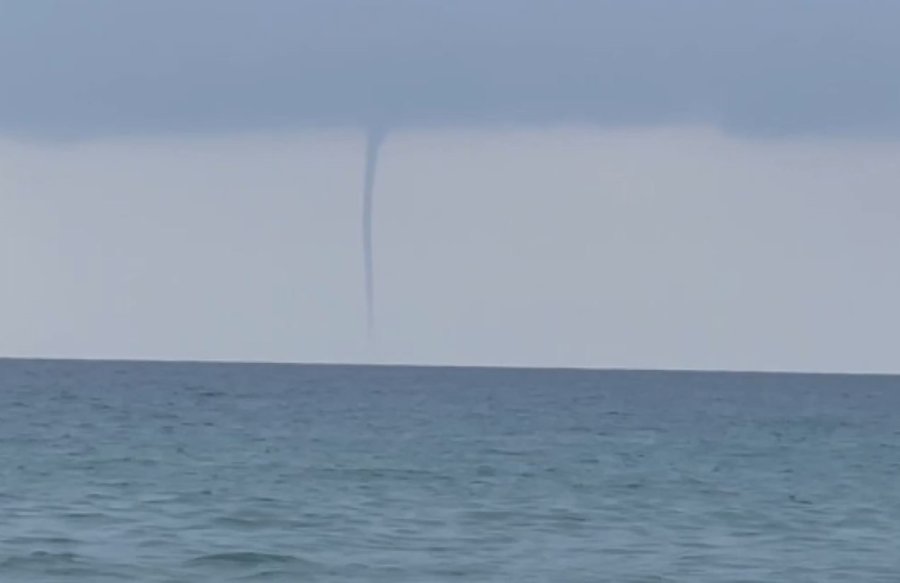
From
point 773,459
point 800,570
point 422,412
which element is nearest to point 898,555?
point 800,570

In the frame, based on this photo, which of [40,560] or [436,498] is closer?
[40,560]

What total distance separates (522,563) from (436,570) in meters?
1.49

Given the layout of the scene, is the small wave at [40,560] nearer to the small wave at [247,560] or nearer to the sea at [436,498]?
the sea at [436,498]

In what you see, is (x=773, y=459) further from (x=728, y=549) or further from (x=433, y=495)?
(x=728, y=549)

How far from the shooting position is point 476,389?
404ft

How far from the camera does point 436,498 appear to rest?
37938 mm

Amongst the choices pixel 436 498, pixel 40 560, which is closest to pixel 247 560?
pixel 40 560

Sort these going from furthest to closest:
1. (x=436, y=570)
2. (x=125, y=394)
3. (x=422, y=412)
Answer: (x=125, y=394) < (x=422, y=412) < (x=436, y=570)

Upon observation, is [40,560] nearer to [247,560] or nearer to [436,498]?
[247,560]

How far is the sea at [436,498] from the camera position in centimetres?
2848

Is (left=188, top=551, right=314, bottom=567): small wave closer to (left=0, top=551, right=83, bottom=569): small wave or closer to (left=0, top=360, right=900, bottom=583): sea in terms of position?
(left=0, top=360, right=900, bottom=583): sea

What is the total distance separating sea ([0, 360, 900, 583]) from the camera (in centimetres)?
2848

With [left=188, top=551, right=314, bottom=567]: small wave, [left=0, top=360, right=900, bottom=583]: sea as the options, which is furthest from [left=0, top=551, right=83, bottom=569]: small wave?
[left=188, top=551, right=314, bottom=567]: small wave

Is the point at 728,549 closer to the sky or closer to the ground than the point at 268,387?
closer to the ground
